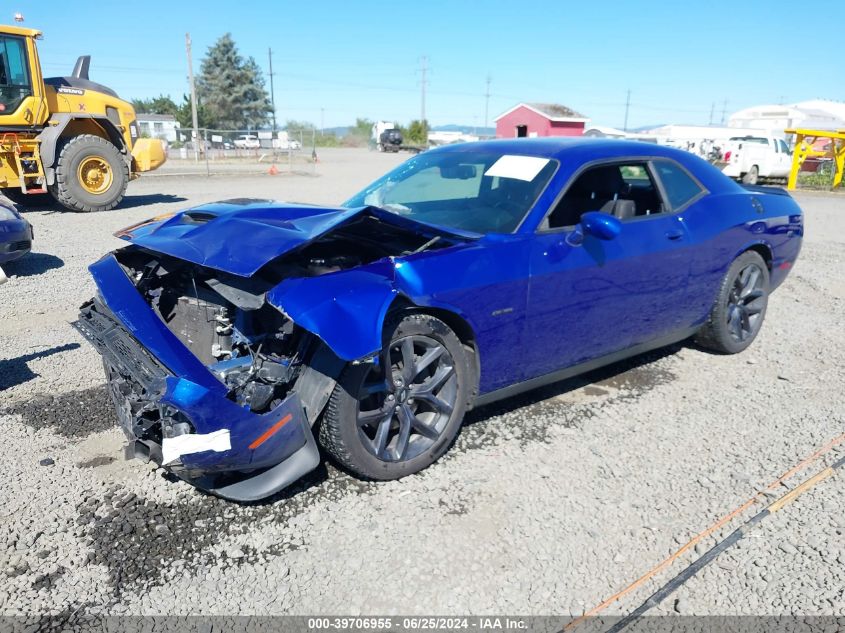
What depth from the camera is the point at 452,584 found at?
8.09 ft

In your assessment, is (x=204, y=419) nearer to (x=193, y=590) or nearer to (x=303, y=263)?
(x=193, y=590)

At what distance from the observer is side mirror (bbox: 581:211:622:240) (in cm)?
343

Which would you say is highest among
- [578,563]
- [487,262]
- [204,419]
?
[487,262]

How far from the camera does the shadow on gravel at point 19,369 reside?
4.22 metres

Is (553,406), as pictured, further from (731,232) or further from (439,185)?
(731,232)

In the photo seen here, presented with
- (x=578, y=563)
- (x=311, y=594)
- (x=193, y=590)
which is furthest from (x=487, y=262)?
(x=193, y=590)

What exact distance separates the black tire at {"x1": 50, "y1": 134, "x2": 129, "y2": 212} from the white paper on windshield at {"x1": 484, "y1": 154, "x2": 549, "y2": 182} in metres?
10.4

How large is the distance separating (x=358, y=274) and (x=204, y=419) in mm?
880

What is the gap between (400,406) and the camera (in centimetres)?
306

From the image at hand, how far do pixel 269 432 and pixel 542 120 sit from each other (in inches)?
2292

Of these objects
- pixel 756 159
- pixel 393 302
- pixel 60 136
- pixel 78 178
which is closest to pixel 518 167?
pixel 393 302

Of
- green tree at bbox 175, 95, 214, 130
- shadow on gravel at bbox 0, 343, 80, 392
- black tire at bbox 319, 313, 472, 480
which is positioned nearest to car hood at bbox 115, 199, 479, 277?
black tire at bbox 319, 313, 472, 480

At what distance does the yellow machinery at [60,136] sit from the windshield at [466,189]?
31.1 feet

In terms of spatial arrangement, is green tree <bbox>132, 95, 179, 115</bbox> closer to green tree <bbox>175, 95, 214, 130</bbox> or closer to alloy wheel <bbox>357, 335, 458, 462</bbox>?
green tree <bbox>175, 95, 214, 130</bbox>
